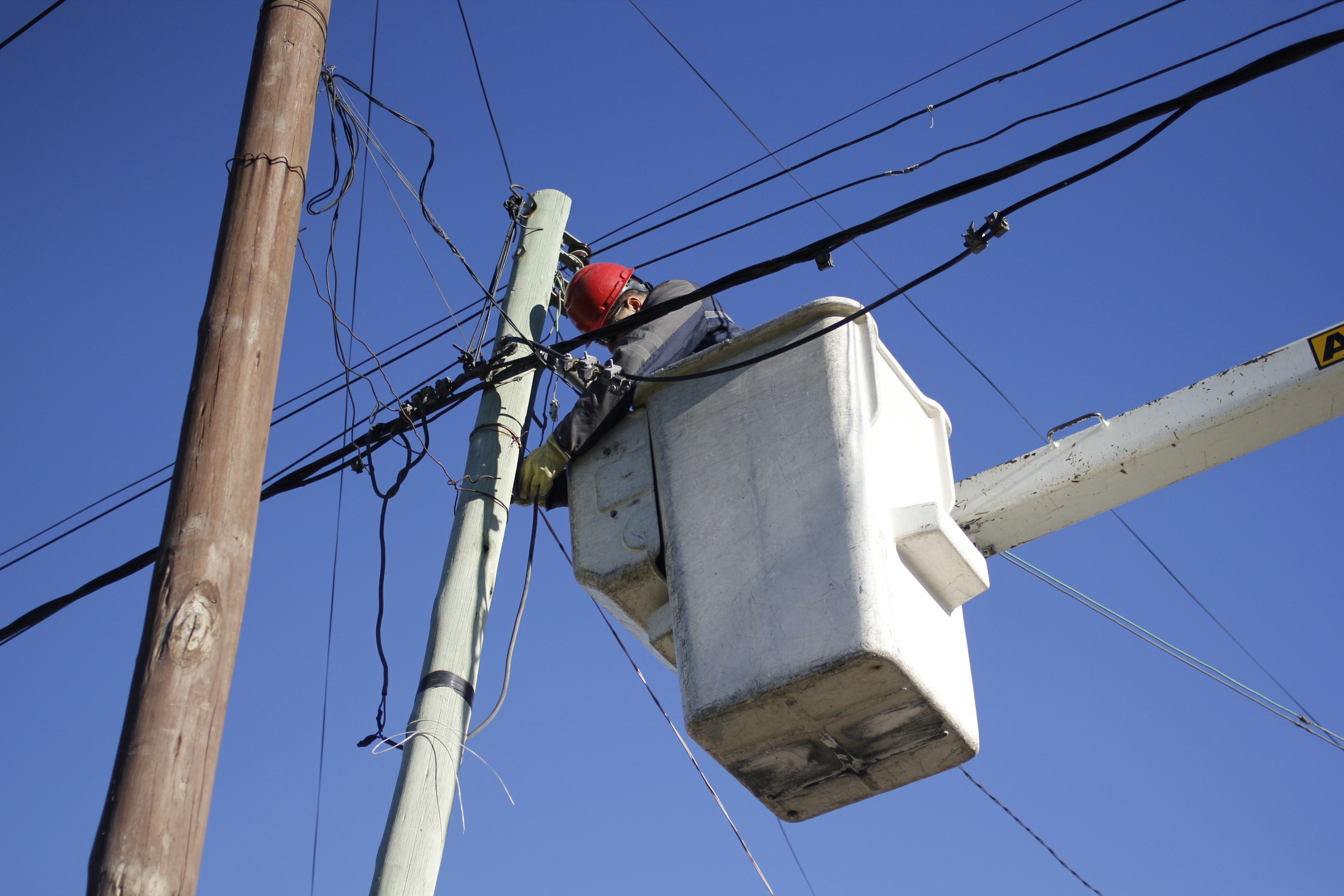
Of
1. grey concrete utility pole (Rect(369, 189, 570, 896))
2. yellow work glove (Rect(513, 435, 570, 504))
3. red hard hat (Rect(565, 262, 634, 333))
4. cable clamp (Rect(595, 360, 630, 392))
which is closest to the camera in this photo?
grey concrete utility pole (Rect(369, 189, 570, 896))

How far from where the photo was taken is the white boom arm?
5219mm

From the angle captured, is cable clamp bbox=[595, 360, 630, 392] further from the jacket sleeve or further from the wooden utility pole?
the wooden utility pole

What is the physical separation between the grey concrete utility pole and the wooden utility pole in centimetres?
109

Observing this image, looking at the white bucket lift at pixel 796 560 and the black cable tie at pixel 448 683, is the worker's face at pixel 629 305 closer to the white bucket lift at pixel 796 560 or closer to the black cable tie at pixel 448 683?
the white bucket lift at pixel 796 560

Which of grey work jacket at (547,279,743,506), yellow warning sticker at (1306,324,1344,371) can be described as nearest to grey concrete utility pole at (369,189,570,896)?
grey work jacket at (547,279,743,506)

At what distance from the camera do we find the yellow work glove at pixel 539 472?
5.21m

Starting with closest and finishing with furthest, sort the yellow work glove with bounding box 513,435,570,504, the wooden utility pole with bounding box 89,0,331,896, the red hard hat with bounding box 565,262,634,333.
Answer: the wooden utility pole with bounding box 89,0,331,896 → the yellow work glove with bounding box 513,435,570,504 → the red hard hat with bounding box 565,262,634,333

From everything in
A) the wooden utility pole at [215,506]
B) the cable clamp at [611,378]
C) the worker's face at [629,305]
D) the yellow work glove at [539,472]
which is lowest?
the wooden utility pole at [215,506]

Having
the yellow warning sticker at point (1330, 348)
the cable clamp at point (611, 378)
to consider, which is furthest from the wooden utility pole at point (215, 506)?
the yellow warning sticker at point (1330, 348)

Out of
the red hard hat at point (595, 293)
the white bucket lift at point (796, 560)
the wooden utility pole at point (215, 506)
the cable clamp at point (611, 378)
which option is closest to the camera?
the wooden utility pole at point (215, 506)

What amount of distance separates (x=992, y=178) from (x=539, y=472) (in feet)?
6.92

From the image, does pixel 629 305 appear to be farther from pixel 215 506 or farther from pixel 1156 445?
pixel 215 506

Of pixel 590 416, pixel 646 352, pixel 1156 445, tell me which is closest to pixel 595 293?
pixel 646 352

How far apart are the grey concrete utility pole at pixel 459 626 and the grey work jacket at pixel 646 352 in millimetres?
243
